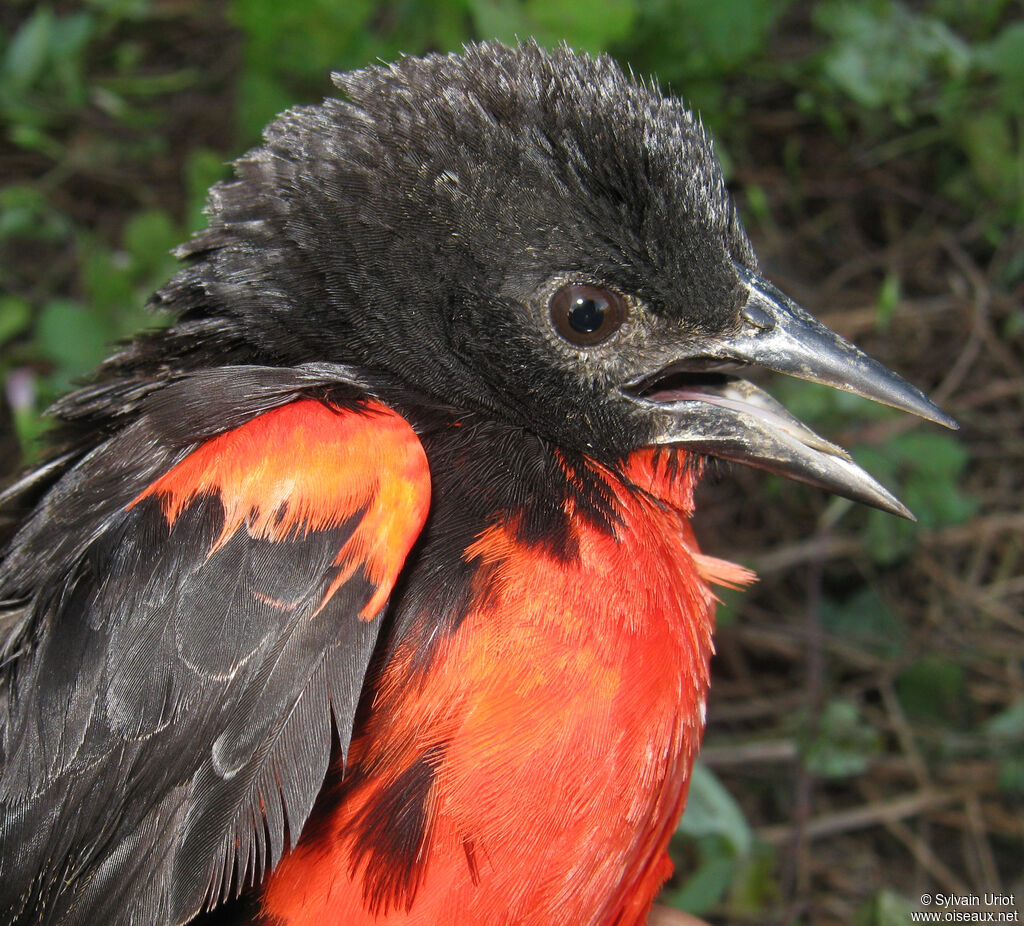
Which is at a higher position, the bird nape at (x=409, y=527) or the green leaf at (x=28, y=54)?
the green leaf at (x=28, y=54)

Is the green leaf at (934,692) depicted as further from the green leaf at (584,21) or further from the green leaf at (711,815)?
the green leaf at (584,21)

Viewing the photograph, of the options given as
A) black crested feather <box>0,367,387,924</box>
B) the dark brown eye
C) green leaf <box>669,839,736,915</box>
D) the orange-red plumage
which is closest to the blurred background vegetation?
green leaf <box>669,839,736,915</box>

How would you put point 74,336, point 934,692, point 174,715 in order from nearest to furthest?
point 174,715, point 74,336, point 934,692

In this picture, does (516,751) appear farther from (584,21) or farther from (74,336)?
(74,336)

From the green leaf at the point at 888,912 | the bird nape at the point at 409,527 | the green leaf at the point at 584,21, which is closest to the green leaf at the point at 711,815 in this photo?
the green leaf at the point at 888,912

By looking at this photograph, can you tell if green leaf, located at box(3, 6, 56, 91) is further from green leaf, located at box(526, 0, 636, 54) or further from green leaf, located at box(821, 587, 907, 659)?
green leaf, located at box(821, 587, 907, 659)

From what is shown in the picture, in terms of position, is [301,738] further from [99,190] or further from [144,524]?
[99,190]

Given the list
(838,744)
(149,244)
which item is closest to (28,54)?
(149,244)

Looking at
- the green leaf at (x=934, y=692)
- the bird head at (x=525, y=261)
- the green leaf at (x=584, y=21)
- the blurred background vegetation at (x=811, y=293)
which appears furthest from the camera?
the green leaf at (x=934, y=692)
